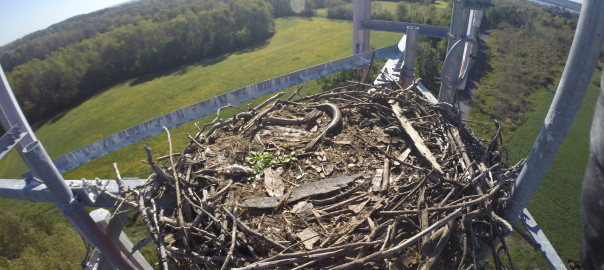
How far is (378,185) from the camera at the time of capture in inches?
157

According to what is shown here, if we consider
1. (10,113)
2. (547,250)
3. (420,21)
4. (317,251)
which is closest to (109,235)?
(10,113)

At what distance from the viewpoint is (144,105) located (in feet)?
127

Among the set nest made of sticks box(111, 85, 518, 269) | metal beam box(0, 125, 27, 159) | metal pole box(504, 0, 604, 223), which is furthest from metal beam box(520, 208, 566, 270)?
metal beam box(0, 125, 27, 159)

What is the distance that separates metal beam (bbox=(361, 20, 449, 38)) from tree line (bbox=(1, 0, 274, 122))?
128 feet

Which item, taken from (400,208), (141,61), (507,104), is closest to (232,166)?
(400,208)

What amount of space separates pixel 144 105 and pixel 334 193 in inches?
1576

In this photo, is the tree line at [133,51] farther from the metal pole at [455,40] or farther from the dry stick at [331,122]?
the metal pole at [455,40]

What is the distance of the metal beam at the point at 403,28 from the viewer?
1032 centimetres

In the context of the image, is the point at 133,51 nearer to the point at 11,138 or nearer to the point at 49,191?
the point at 11,138

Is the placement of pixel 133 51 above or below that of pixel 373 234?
below

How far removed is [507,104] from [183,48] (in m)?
43.7

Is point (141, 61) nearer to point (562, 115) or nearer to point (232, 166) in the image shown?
point (232, 166)

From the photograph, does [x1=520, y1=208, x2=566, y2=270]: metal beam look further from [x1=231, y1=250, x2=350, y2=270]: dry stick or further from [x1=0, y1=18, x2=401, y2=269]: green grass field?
[x1=0, y1=18, x2=401, y2=269]: green grass field

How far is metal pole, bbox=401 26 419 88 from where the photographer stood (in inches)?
245
